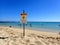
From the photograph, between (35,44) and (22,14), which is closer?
(35,44)

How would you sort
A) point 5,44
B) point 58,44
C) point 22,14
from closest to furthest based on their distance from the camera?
point 5,44 < point 58,44 < point 22,14

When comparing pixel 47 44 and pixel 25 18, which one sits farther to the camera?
pixel 25 18

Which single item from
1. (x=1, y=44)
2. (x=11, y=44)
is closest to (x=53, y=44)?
(x=11, y=44)

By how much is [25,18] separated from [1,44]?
2587 millimetres

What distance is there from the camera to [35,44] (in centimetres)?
511

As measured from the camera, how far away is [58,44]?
17.6ft

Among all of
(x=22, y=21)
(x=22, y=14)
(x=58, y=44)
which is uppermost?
(x=22, y=14)

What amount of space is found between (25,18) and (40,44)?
243 cm

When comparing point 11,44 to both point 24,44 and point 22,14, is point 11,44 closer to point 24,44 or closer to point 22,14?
point 24,44

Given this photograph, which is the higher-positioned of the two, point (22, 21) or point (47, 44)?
point (22, 21)

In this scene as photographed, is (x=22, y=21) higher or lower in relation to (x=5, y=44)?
higher

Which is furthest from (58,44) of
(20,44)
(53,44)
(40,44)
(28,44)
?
(20,44)

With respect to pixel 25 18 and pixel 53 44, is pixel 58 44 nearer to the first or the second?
pixel 53 44

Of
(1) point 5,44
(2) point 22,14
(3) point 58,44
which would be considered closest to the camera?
(1) point 5,44
